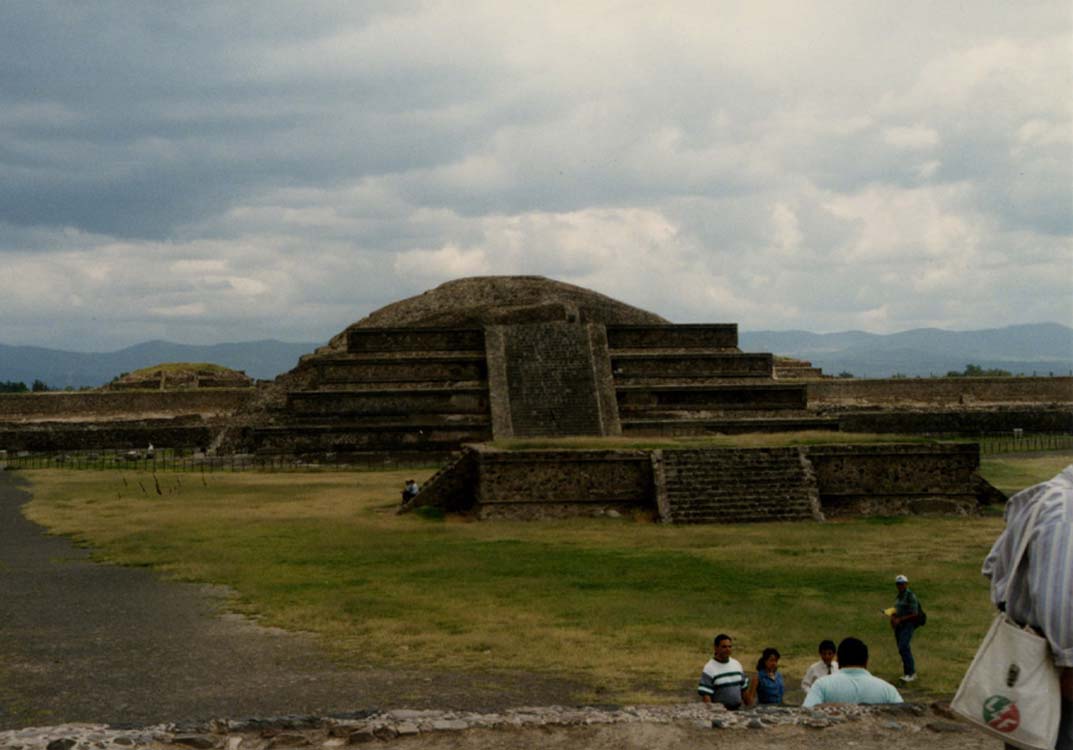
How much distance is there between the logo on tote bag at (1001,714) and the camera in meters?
3.80

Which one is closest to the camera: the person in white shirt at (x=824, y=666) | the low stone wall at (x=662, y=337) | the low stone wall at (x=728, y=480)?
the person in white shirt at (x=824, y=666)

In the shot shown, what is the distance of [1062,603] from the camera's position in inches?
147

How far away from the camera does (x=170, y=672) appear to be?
972 cm

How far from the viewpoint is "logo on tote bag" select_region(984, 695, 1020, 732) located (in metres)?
3.80

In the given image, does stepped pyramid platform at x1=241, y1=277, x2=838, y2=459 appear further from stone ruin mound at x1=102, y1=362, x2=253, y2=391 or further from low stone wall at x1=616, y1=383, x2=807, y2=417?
stone ruin mound at x1=102, y1=362, x2=253, y2=391

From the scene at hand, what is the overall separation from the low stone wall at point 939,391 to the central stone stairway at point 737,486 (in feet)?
90.8

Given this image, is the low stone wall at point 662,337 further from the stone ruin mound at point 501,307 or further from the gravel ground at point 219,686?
the gravel ground at point 219,686

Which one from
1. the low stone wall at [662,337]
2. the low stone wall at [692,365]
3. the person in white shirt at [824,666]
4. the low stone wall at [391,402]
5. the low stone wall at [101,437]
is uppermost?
the low stone wall at [662,337]

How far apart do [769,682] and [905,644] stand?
80.1 inches

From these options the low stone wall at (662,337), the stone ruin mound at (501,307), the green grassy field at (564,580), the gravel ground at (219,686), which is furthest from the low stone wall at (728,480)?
the stone ruin mound at (501,307)

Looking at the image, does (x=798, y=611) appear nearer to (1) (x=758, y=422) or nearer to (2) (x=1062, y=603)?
(2) (x=1062, y=603)

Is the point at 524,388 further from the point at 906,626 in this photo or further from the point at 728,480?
the point at 906,626

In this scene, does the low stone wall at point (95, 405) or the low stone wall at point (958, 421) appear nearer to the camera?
the low stone wall at point (958, 421)

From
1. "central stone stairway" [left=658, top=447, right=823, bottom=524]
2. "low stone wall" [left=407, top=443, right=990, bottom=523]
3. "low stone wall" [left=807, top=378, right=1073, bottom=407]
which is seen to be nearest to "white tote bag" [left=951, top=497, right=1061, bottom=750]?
"central stone stairway" [left=658, top=447, right=823, bottom=524]
